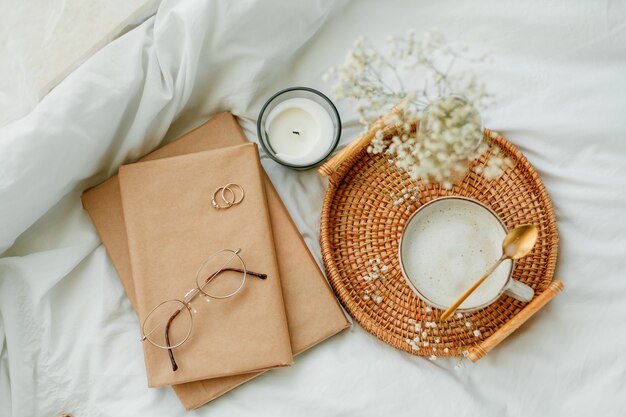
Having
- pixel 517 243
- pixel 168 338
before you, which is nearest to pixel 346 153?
pixel 517 243

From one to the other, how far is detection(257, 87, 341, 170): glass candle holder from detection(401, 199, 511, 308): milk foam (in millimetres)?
190

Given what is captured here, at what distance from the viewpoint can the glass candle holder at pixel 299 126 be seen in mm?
881

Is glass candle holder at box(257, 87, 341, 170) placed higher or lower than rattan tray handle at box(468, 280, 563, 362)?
higher

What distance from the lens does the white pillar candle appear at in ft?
2.92

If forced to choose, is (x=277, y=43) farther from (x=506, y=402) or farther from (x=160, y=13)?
(x=506, y=402)

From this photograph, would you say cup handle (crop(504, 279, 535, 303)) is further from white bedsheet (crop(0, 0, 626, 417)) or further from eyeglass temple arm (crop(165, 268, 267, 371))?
eyeglass temple arm (crop(165, 268, 267, 371))

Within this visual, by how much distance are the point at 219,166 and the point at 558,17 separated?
1.86ft

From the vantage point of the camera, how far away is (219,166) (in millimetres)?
868

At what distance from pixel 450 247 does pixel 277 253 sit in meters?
0.26

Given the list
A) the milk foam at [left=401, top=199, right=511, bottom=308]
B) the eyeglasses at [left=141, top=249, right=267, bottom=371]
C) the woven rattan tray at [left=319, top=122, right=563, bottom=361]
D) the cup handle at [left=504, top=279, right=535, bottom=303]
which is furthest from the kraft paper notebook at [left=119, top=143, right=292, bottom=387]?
the cup handle at [left=504, top=279, right=535, bottom=303]

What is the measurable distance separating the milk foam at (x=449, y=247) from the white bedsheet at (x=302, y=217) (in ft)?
0.44

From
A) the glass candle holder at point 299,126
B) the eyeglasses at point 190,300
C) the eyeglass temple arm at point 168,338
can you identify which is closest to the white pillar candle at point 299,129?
the glass candle holder at point 299,126

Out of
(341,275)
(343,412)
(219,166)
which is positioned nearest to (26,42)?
(219,166)

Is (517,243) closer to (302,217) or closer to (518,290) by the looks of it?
(518,290)
